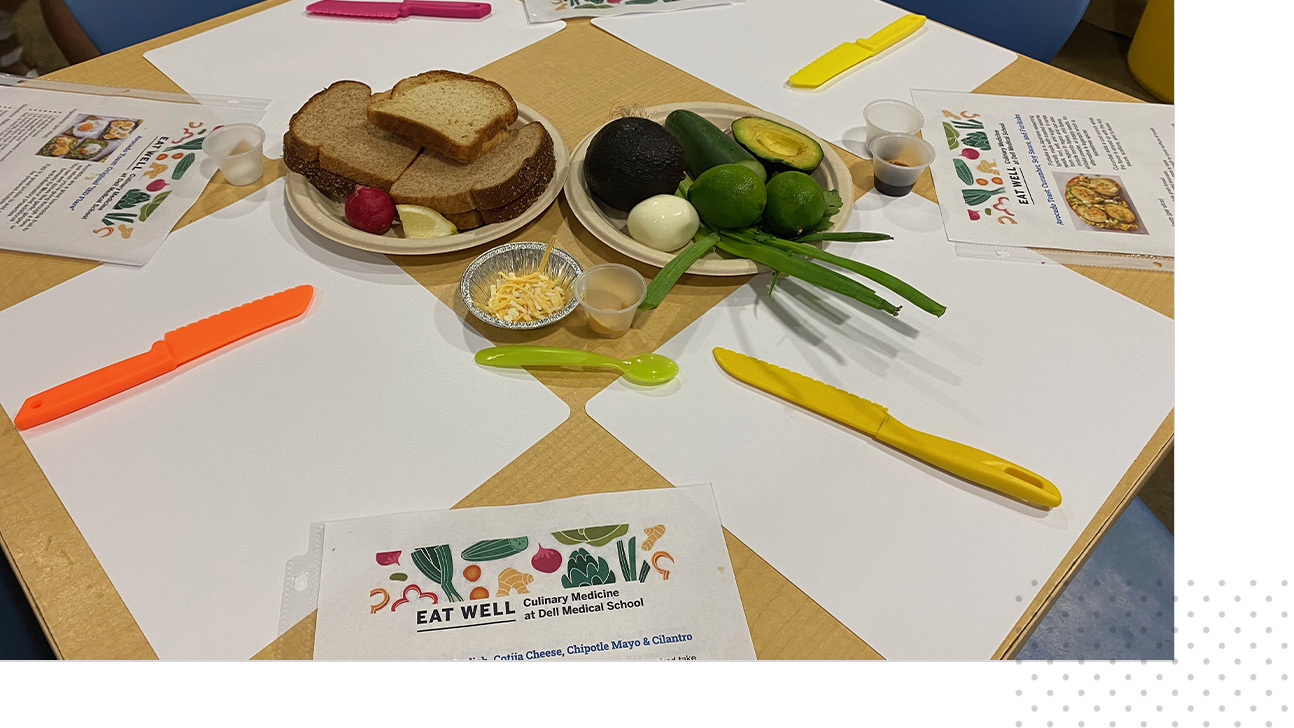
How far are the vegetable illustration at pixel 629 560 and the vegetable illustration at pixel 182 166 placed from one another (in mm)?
851

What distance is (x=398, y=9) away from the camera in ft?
4.60

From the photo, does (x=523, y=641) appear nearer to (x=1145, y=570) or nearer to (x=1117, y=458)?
(x=1117, y=458)

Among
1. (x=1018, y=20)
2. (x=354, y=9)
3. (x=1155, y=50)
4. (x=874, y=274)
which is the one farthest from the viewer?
(x=1155, y=50)

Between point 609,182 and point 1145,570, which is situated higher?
point 609,182

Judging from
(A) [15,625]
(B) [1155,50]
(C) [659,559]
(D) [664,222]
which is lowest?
(B) [1155,50]

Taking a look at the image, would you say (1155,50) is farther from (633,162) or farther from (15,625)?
(15,625)

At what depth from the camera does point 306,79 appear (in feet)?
4.09

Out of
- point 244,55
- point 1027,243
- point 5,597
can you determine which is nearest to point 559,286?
point 1027,243

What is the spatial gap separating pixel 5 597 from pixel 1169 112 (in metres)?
1.75

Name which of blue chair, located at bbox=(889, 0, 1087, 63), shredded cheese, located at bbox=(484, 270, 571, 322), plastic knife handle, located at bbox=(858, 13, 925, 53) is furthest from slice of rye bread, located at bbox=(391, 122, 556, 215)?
blue chair, located at bbox=(889, 0, 1087, 63)

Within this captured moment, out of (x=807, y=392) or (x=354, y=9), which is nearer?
(x=807, y=392)

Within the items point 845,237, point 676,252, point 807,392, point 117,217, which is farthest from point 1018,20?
point 117,217

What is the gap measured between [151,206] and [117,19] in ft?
2.36

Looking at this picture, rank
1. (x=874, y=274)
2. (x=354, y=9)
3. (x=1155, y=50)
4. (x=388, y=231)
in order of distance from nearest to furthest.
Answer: (x=874, y=274), (x=388, y=231), (x=354, y=9), (x=1155, y=50)
